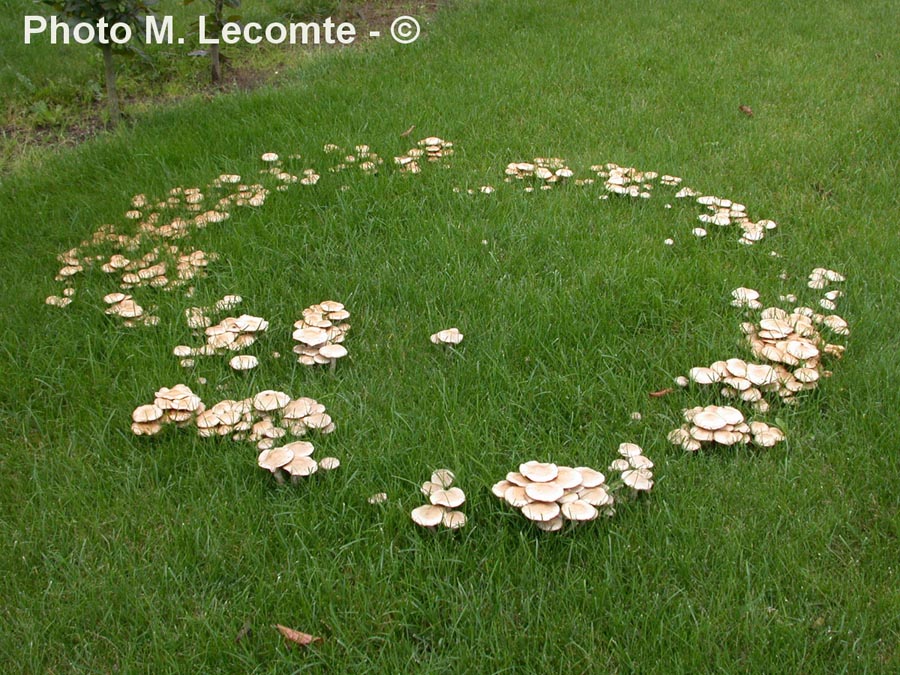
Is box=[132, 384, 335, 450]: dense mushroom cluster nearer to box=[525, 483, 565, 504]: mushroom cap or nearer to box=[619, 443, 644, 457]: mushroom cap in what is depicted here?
box=[525, 483, 565, 504]: mushroom cap

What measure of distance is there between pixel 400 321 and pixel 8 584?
181cm

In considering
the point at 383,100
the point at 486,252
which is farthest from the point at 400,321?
the point at 383,100

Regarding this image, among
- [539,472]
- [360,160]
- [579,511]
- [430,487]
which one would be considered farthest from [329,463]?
[360,160]

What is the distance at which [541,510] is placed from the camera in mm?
2271

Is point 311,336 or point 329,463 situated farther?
point 311,336

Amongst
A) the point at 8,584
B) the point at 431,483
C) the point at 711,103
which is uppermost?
the point at 711,103

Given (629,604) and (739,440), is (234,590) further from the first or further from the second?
(739,440)

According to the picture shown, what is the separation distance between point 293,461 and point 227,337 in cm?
94

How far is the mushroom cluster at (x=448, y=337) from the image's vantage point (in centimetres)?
321

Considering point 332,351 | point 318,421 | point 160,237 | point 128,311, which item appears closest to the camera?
point 318,421

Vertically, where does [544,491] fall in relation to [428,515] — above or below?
above

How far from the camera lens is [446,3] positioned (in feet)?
28.1

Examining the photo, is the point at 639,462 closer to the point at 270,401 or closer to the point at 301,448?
the point at 301,448

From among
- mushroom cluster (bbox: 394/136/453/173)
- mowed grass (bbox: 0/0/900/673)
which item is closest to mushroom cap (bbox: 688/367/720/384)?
mowed grass (bbox: 0/0/900/673)
